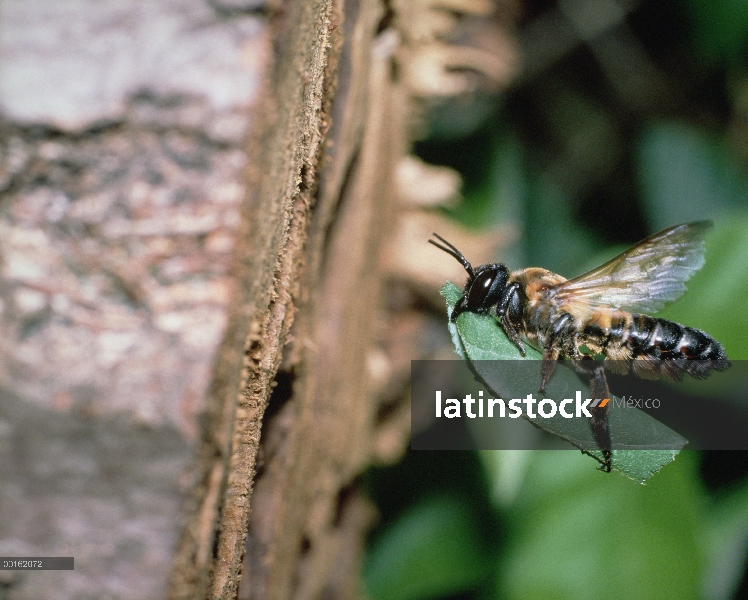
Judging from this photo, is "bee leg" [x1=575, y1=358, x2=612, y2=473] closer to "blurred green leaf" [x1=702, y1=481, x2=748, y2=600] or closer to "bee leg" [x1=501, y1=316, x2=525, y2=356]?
"bee leg" [x1=501, y1=316, x2=525, y2=356]

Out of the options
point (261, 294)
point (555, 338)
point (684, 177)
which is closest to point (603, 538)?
point (555, 338)

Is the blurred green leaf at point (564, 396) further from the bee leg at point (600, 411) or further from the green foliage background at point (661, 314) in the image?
the green foliage background at point (661, 314)

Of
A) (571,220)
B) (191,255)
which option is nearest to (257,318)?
(191,255)

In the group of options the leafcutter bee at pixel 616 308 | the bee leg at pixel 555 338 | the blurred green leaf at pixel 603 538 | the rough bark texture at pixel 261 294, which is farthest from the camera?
the blurred green leaf at pixel 603 538

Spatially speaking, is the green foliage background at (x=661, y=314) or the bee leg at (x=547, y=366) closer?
the bee leg at (x=547, y=366)

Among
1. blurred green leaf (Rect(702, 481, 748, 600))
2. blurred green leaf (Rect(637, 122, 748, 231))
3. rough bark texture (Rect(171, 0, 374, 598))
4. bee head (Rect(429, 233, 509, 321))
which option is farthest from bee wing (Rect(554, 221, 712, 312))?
blurred green leaf (Rect(637, 122, 748, 231))

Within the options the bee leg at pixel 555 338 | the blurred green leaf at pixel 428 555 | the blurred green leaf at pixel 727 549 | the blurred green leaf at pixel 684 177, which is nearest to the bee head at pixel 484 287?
the bee leg at pixel 555 338

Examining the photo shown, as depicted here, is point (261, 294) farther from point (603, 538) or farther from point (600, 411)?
point (603, 538)
